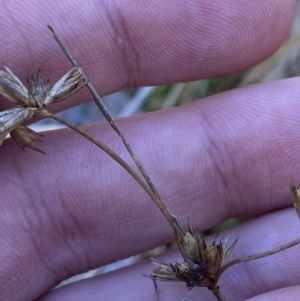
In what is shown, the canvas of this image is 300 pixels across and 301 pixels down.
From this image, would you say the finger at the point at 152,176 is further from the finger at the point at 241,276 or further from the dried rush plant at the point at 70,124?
the dried rush plant at the point at 70,124

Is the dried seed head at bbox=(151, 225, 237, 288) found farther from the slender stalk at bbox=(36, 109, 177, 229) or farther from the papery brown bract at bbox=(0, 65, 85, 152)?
the papery brown bract at bbox=(0, 65, 85, 152)

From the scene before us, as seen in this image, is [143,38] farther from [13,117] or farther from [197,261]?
[197,261]

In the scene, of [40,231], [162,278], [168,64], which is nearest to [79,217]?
[40,231]

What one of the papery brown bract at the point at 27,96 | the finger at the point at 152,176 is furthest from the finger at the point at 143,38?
the papery brown bract at the point at 27,96

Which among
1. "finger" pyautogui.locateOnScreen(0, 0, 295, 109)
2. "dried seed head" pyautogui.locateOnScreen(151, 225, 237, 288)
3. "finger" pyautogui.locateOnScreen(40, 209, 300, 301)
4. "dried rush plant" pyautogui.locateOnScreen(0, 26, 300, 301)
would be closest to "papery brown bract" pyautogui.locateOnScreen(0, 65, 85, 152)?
"dried rush plant" pyautogui.locateOnScreen(0, 26, 300, 301)

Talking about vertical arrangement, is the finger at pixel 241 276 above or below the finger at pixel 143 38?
below

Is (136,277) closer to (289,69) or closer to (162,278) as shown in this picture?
(162,278)
